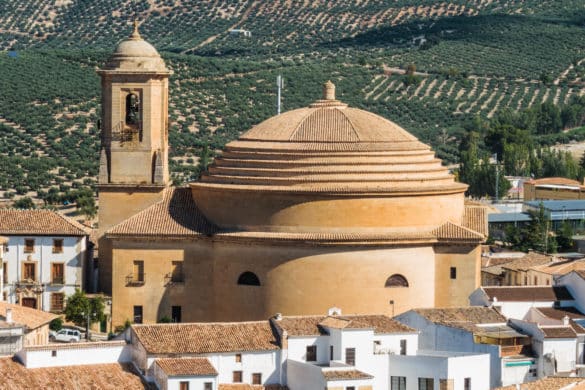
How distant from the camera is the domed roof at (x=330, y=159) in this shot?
61.9 meters

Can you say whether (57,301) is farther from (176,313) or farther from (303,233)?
(303,233)

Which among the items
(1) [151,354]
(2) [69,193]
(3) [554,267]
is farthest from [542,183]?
(1) [151,354]

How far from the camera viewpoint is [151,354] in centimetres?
5231

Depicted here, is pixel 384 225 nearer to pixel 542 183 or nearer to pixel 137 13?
pixel 542 183

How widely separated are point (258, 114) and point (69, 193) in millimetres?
25388

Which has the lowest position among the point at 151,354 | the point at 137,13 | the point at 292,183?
the point at 151,354

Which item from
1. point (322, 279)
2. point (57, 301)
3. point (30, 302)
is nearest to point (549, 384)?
point (322, 279)

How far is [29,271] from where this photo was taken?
2586 inches

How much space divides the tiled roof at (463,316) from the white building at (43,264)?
1142cm

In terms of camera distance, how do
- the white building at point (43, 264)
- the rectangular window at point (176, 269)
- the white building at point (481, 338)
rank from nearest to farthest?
the white building at point (481, 338)
the rectangular window at point (176, 269)
the white building at point (43, 264)

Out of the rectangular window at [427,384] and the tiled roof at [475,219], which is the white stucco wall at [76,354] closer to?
the rectangular window at [427,384]

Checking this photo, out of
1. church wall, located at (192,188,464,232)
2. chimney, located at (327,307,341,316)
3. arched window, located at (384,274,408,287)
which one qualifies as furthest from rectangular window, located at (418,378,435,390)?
church wall, located at (192,188,464,232)

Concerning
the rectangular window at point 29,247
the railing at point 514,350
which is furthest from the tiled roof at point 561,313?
the rectangular window at point 29,247

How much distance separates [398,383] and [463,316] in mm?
5388
